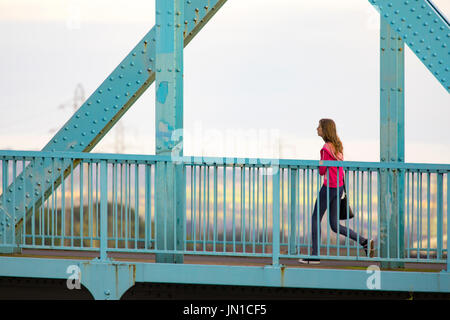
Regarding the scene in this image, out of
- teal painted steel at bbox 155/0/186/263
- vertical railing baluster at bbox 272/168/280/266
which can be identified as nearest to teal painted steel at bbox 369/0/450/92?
vertical railing baluster at bbox 272/168/280/266

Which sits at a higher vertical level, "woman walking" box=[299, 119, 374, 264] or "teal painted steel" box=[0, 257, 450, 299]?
"woman walking" box=[299, 119, 374, 264]

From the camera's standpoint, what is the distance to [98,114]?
32.8ft

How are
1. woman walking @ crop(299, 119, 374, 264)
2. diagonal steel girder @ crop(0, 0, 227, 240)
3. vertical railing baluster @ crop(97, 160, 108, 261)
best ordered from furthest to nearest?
diagonal steel girder @ crop(0, 0, 227, 240)
woman walking @ crop(299, 119, 374, 264)
vertical railing baluster @ crop(97, 160, 108, 261)

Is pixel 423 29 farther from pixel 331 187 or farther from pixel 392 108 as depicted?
pixel 331 187

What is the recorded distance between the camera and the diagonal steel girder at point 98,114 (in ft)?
32.2

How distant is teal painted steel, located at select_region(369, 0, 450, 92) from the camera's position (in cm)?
904

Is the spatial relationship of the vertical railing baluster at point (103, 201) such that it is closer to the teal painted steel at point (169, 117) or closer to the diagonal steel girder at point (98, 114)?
the teal painted steel at point (169, 117)

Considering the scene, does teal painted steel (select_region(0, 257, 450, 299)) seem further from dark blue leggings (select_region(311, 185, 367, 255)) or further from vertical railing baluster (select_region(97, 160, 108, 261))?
dark blue leggings (select_region(311, 185, 367, 255))

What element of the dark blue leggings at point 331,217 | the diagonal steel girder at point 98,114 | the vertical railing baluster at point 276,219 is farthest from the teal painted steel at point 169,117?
the dark blue leggings at point 331,217

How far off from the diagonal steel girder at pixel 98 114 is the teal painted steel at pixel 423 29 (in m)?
2.20

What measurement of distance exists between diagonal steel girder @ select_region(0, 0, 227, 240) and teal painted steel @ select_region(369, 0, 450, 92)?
7.23 feet

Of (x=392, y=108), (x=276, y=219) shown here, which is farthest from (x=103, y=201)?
(x=392, y=108)

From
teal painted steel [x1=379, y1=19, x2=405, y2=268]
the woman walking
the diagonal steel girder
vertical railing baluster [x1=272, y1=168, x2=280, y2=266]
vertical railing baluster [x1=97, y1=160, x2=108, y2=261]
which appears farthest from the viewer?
the diagonal steel girder

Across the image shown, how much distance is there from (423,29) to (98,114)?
4247 mm
